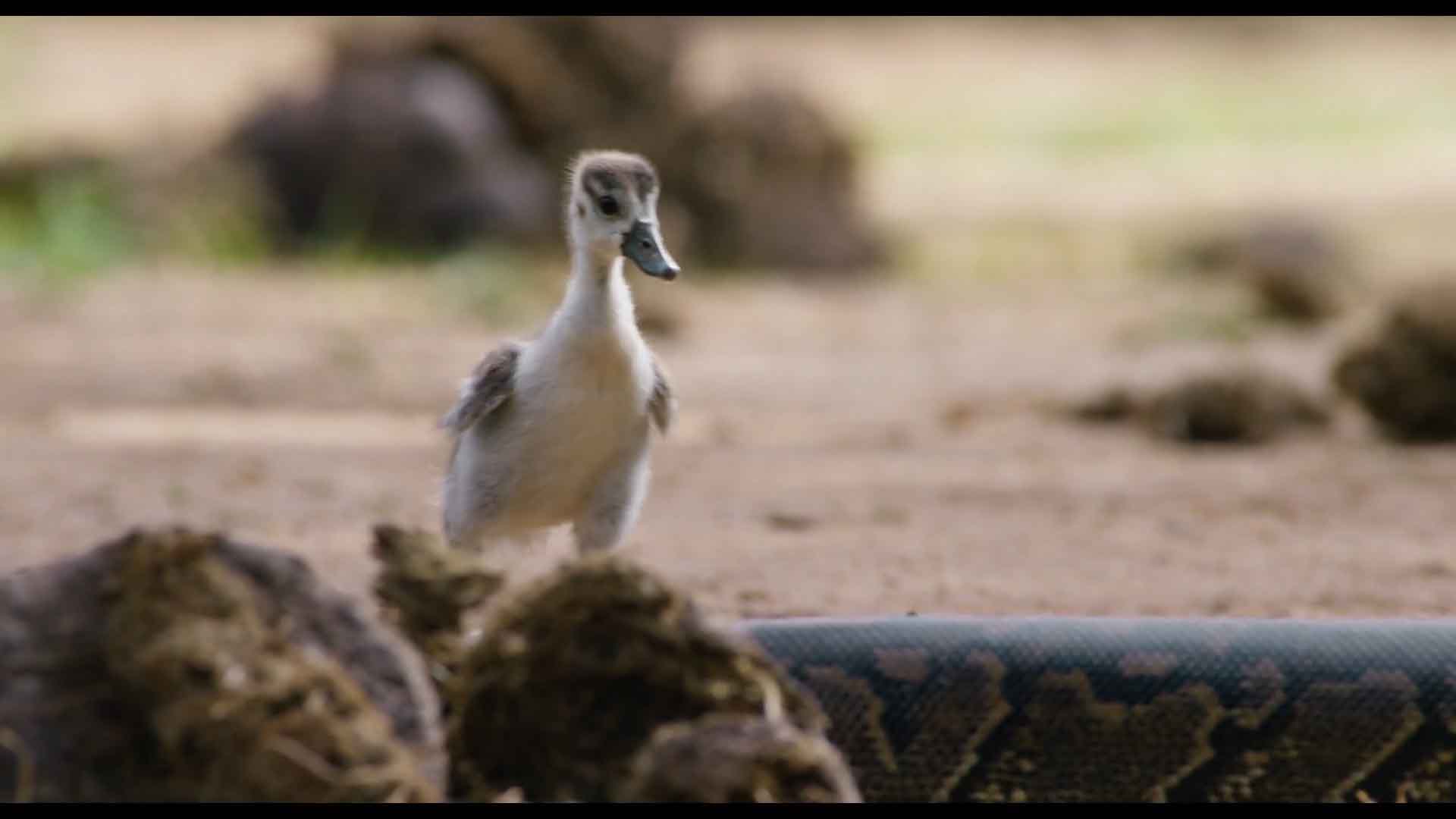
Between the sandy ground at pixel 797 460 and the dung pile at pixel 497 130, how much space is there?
1674 mm

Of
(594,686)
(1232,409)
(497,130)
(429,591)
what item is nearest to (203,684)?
(594,686)

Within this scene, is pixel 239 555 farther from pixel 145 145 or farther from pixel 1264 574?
pixel 145 145

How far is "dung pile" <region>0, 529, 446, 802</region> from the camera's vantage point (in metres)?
3.34

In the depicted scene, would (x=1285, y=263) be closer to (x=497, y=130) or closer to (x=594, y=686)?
(x=497, y=130)

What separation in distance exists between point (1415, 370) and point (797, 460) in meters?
2.49

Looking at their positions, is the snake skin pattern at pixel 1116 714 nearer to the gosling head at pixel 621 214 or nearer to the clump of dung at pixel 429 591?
the clump of dung at pixel 429 591

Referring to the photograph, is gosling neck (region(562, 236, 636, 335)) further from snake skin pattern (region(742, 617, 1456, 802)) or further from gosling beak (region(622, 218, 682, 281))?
snake skin pattern (region(742, 617, 1456, 802))

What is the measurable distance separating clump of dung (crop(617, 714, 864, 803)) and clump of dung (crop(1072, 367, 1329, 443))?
6337 mm

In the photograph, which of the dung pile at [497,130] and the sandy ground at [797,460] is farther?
the dung pile at [497,130]

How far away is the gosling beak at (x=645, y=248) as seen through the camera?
17.0ft

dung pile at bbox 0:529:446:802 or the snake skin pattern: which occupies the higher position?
dung pile at bbox 0:529:446:802

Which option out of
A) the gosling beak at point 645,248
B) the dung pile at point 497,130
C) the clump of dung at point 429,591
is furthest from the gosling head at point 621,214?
the dung pile at point 497,130

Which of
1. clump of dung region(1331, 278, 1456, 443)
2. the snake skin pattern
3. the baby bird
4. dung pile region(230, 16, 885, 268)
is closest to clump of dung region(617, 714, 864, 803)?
the snake skin pattern
